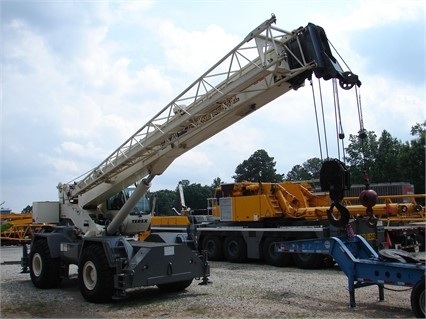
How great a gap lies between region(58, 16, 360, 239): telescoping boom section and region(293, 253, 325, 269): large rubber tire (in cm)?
577

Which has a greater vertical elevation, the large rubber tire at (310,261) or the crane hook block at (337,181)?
the crane hook block at (337,181)

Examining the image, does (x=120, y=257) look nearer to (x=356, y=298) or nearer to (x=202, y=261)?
(x=202, y=261)

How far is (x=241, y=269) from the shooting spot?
1502 cm

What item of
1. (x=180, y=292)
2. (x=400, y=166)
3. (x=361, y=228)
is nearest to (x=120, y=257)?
(x=180, y=292)

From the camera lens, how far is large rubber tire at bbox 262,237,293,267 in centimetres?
1536

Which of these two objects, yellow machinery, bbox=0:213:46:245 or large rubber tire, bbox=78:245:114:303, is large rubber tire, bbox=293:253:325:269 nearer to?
large rubber tire, bbox=78:245:114:303

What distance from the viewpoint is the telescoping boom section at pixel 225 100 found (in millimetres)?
8992

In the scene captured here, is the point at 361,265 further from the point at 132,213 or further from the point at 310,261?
the point at 310,261

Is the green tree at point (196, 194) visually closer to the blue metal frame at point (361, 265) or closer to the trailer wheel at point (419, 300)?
the blue metal frame at point (361, 265)

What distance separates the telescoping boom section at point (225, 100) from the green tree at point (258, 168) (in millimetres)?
79162

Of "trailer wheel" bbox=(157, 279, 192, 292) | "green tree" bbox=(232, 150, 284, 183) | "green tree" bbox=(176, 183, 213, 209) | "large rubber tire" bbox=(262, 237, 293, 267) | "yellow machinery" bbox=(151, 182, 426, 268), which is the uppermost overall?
"green tree" bbox=(232, 150, 284, 183)

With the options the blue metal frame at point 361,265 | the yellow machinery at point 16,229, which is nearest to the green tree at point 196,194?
the yellow machinery at point 16,229

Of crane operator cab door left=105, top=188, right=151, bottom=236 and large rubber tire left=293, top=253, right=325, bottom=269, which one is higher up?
crane operator cab door left=105, top=188, right=151, bottom=236

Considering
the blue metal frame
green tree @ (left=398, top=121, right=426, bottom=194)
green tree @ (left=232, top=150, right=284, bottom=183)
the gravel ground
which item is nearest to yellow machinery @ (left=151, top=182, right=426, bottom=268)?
the gravel ground
